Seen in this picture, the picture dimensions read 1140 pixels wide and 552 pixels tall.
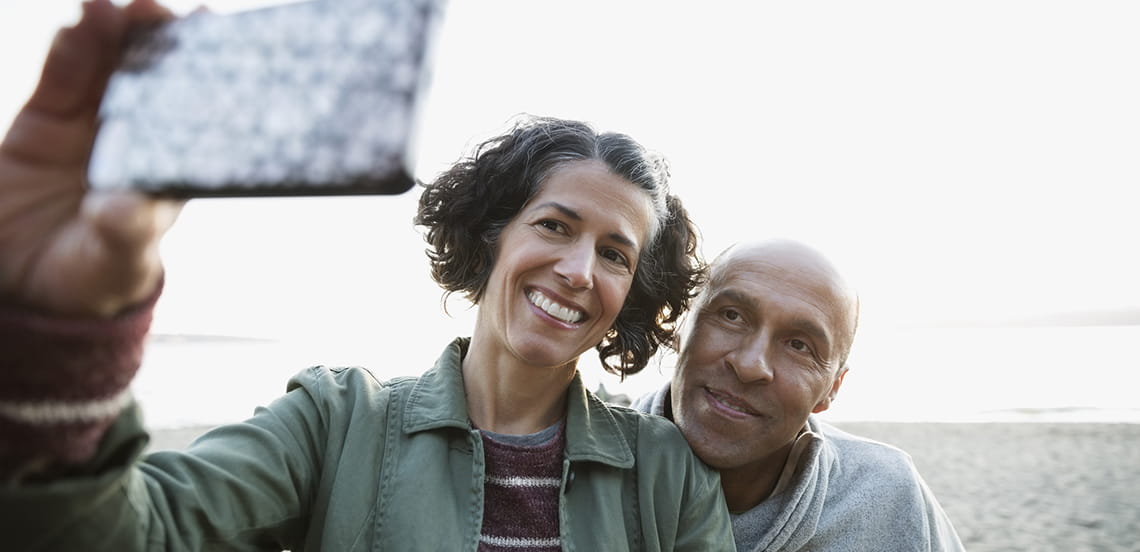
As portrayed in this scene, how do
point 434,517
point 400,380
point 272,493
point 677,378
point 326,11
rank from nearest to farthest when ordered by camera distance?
point 326,11 → point 272,493 → point 434,517 → point 400,380 → point 677,378

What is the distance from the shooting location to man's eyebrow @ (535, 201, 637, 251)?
2199 millimetres

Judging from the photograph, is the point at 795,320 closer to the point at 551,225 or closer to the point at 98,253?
the point at 551,225

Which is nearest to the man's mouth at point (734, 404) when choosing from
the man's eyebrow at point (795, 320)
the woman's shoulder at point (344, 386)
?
the man's eyebrow at point (795, 320)

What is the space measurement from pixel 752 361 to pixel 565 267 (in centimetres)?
84

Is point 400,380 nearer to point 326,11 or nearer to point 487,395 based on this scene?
point 487,395

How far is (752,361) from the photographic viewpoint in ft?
8.16

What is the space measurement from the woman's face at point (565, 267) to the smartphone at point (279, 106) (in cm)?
130

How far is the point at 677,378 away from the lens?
270 cm

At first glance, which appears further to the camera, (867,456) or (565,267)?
(867,456)

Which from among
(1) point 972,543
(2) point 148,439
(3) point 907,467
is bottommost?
(1) point 972,543

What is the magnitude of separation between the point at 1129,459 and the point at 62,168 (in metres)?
14.5

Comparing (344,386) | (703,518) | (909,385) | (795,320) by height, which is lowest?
(909,385)

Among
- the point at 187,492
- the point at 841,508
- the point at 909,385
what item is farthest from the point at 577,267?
the point at 909,385

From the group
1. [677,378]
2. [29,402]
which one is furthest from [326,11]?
[677,378]
